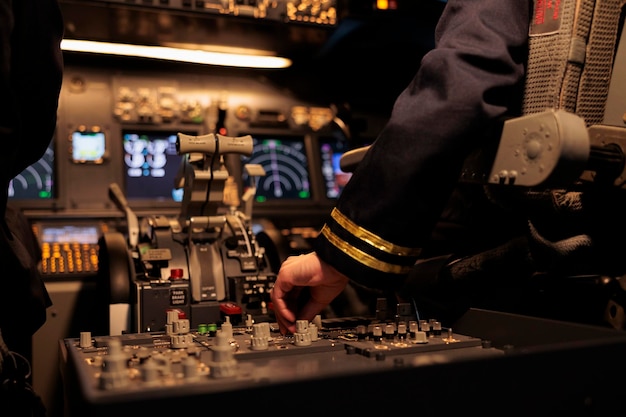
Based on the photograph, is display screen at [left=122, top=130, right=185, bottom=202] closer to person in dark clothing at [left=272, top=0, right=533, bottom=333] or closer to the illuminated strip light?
the illuminated strip light

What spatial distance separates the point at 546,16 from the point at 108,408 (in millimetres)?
1249

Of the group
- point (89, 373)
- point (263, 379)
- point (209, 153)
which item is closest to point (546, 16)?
point (263, 379)

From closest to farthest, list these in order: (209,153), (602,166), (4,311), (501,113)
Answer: (602,166) → (501,113) → (4,311) → (209,153)

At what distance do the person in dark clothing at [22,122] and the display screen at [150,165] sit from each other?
82.1 inches

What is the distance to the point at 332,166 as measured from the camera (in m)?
4.37

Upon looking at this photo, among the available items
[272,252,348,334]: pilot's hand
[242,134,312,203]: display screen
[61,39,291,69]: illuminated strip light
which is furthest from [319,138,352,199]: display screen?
[272,252,348,334]: pilot's hand

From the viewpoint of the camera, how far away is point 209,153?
2574 mm

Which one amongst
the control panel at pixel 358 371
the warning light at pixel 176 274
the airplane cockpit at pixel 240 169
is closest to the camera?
the control panel at pixel 358 371

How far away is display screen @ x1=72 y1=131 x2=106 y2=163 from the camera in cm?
378

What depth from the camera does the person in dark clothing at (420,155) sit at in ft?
4.37

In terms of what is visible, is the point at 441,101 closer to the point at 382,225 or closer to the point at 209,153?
the point at 382,225

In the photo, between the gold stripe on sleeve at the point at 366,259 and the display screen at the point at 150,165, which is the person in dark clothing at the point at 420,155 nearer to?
the gold stripe on sleeve at the point at 366,259

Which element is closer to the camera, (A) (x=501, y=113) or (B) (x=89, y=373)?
(B) (x=89, y=373)

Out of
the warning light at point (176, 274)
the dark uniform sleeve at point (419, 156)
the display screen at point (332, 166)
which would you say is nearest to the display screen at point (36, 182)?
the warning light at point (176, 274)
